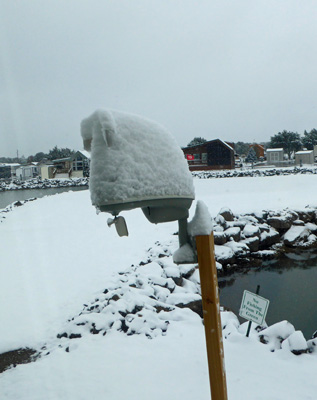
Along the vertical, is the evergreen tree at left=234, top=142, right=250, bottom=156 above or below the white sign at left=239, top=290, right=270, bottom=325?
above

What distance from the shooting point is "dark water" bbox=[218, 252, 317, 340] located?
534 centimetres

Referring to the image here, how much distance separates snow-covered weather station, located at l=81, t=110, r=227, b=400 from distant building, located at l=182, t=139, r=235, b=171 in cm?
2895

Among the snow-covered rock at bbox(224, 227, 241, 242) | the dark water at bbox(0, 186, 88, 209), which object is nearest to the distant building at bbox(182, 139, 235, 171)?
the dark water at bbox(0, 186, 88, 209)

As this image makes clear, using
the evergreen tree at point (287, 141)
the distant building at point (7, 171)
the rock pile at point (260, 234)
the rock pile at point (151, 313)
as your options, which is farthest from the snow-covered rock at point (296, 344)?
the distant building at point (7, 171)

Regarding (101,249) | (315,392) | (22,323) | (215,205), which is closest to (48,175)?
(215,205)

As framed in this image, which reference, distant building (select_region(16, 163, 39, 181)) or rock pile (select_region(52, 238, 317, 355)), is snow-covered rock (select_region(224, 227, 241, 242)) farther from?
distant building (select_region(16, 163, 39, 181))

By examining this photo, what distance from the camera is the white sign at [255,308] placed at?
336 cm

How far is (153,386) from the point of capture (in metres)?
2.72

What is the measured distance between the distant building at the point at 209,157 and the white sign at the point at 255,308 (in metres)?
27.1

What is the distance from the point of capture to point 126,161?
1285mm

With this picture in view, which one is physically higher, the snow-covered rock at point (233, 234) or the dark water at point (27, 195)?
the dark water at point (27, 195)

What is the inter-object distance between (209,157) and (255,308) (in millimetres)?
28644

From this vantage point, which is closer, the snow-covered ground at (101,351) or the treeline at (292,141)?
the snow-covered ground at (101,351)

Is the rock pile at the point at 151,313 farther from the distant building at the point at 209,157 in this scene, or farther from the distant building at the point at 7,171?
the distant building at the point at 7,171
